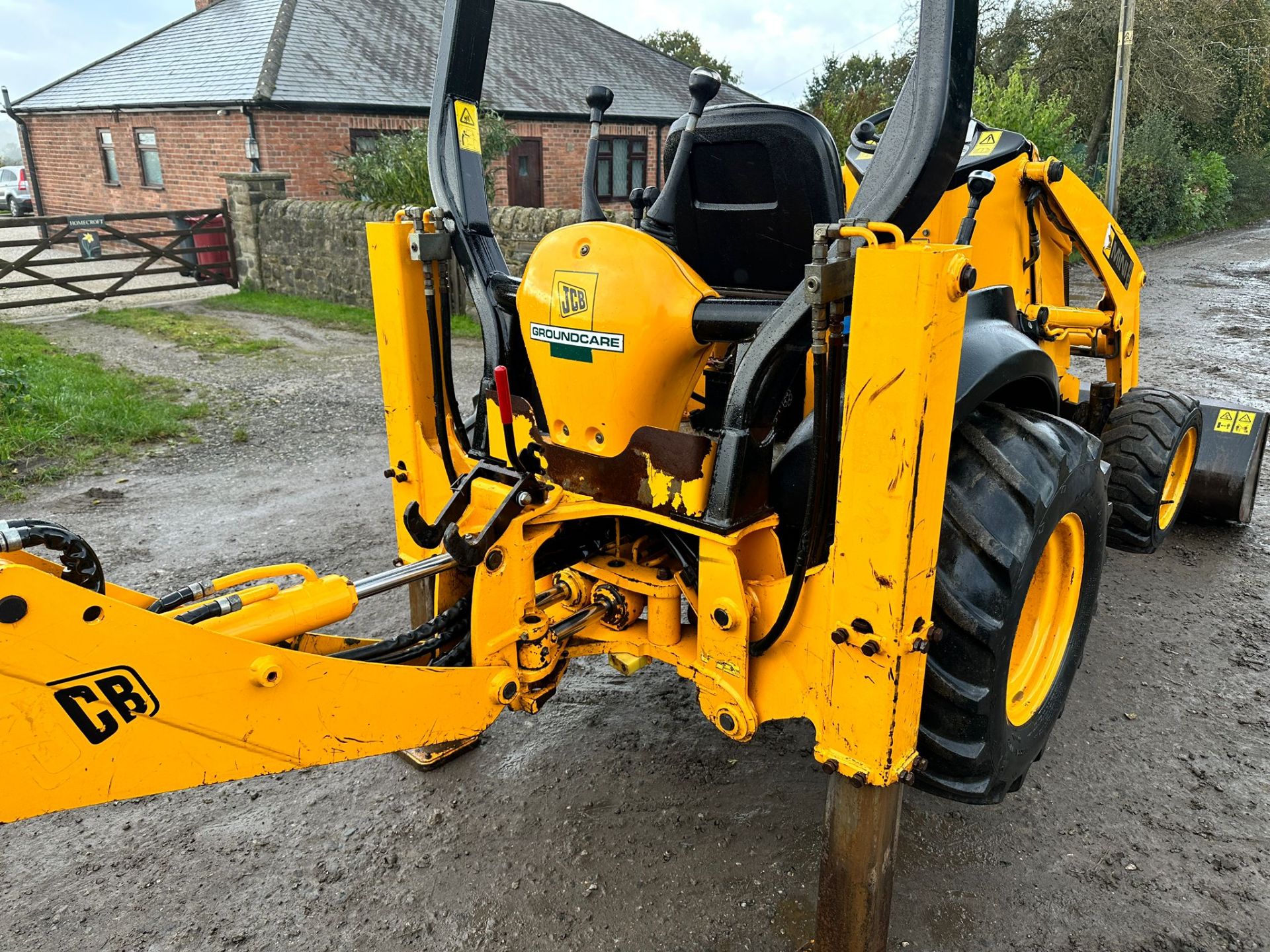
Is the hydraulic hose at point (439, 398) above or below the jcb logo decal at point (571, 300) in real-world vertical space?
below

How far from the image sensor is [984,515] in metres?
2.16

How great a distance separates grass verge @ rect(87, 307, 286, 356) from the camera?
1032 centimetres

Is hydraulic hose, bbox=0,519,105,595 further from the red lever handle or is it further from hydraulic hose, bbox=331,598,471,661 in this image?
the red lever handle

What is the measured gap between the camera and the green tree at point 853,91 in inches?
560

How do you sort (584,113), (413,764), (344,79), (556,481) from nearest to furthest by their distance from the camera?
(556,481) → (413,764) → (344,79) → (584,113)

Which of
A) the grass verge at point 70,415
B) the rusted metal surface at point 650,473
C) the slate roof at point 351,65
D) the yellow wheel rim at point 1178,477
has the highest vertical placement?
the slate roof at point 351,65

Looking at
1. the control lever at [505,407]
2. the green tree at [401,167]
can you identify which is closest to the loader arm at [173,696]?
the control lever at [505,407]

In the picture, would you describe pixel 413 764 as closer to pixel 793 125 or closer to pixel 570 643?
pixel 570 643

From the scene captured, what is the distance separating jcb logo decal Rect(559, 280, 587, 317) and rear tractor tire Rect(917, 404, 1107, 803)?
36.4 inches

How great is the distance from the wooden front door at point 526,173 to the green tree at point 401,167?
1610mm

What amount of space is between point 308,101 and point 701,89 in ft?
51.9

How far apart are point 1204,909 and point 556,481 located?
6.69ft

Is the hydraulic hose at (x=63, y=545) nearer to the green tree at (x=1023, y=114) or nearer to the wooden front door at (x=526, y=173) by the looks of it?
the green tree at (x=1023, y=114)

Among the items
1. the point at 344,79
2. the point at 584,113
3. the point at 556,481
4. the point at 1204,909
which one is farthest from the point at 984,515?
the point at 584,113
